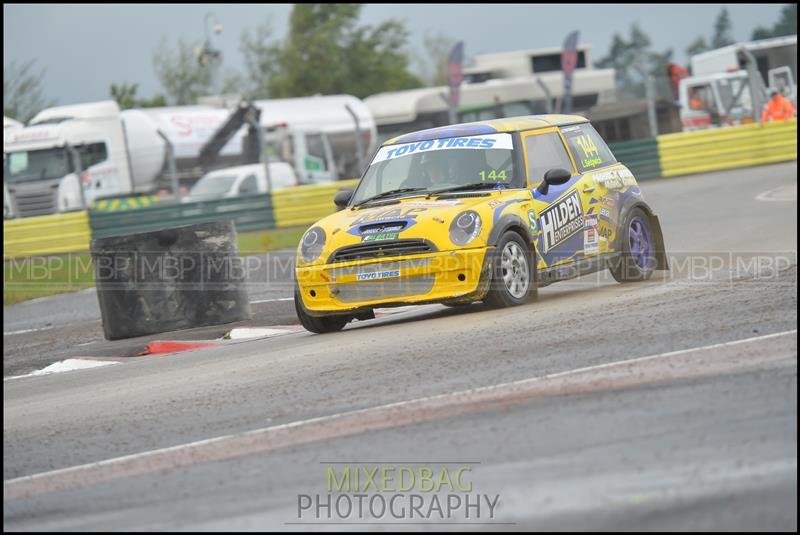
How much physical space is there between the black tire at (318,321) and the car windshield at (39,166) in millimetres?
23372

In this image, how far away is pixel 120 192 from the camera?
3291 cm

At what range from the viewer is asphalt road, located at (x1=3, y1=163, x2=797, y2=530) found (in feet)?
14.4

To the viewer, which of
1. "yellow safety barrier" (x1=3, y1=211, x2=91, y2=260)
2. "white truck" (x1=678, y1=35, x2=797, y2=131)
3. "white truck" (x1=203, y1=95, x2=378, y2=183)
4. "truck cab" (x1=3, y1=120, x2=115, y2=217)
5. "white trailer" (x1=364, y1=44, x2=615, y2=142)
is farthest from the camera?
"white trailer" (x1=364, y1=44, x2=615, y2=142)

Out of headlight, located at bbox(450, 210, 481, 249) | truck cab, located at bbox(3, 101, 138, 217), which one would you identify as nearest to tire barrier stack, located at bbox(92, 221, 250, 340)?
headlight, located at bbox(450, 210, 481, 249)

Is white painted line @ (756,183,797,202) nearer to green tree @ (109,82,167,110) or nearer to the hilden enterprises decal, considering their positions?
the hilden enterprises decal

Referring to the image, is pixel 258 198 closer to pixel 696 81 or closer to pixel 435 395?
pixel 696 81

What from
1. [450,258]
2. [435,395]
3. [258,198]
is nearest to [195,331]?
[450,258]

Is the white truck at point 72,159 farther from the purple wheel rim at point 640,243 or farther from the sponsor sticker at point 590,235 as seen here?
the sponsor sticker at point 590,235

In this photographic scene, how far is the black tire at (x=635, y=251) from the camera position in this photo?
11.1m

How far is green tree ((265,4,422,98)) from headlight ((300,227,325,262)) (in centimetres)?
6039

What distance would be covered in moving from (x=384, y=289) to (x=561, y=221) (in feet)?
5.71

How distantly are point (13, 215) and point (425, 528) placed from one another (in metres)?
28.4

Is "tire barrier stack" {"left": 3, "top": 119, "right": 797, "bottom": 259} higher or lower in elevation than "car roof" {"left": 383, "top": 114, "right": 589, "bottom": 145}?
lower

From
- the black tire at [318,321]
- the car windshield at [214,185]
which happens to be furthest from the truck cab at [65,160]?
the black tire at [318,321]
